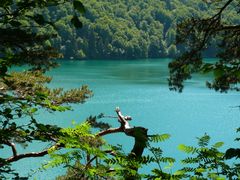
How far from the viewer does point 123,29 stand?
94.8 metres

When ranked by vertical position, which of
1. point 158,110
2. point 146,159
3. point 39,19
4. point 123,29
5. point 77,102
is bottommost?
point 158,110

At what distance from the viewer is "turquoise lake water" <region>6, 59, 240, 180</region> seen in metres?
21.5

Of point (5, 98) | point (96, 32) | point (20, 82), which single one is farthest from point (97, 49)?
point (5, 98)

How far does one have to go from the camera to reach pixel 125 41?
87.2 m

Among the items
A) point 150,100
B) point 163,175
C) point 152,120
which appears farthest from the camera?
point 150,100

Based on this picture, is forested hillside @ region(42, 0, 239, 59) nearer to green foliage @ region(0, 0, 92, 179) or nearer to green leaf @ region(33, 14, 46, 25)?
green foliage @ region(0, 0, 92, 179)

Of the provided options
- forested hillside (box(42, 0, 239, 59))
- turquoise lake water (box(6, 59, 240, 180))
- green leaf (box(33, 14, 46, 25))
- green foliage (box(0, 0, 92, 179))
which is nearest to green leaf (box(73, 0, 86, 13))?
green foliage (box(0, 0, 92, 179))

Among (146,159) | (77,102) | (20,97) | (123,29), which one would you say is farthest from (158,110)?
(123,29)

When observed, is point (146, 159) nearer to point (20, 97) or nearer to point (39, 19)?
point (39, 19)

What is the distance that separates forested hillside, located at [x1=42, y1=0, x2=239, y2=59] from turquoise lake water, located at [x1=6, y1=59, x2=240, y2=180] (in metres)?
27.4

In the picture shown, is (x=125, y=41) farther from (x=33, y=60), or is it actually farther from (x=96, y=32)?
(x=33, y=60)

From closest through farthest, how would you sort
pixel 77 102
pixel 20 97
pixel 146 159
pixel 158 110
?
1. pixel 146 159
2. pixel 20 97
3. pixel 77 102
4. pixel 158 110

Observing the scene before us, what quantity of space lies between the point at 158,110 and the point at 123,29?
65.9 m

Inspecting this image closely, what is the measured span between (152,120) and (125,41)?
202ft
